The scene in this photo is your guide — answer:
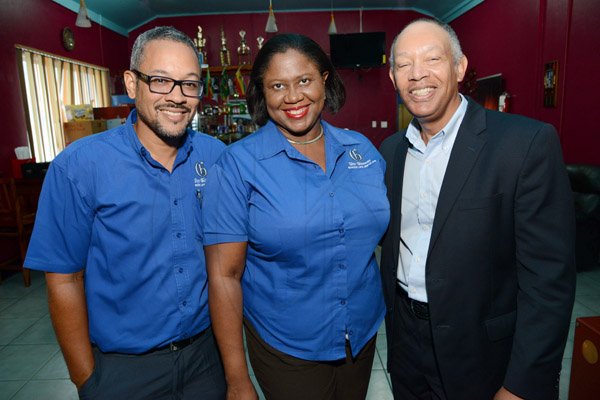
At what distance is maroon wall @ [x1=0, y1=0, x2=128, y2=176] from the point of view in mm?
4867

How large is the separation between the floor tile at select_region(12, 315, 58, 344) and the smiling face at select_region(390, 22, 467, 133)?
320 centimetres

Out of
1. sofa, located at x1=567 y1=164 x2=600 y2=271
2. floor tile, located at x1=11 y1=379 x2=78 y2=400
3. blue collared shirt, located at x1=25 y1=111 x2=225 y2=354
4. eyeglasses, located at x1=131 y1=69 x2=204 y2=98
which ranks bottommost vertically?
floor tile, located at x1=11 y1=379 x2=78 y2=400

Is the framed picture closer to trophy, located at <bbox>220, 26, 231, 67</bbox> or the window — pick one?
trophy, located at <bbox>220, 26, 231, 67</bbox>

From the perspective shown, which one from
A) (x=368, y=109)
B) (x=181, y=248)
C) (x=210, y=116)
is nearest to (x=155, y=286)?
(x=181, y=248)

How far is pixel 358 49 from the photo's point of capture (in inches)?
325

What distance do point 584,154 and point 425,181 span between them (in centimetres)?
460

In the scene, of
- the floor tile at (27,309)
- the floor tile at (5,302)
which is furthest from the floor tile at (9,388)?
the floor tile at (5,302)

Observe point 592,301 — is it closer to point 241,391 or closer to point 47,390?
point 241,391

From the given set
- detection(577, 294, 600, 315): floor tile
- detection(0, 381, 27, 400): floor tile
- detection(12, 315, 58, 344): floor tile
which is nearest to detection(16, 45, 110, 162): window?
detection(12, 315, 58, 344): floor tile

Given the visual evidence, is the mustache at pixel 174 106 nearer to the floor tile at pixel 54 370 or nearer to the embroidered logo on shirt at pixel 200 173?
the embroidered logo on shirt at pixel 200 173

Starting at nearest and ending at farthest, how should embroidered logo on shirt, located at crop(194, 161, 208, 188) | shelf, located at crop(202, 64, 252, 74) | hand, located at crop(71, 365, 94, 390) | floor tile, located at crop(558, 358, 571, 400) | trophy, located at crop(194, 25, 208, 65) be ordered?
hand, located at crop(71, 365, 94, 390) → embroidered logo on shirt, located at crop(194, 161, 208, 188) → floor tile, located at crop(558, 358, 571, 400) → trophy, located at crop(194, 25, 208, 65) → shelf, located at crop(202, 64, 252, 74)

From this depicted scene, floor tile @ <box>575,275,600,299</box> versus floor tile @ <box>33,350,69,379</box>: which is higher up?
floor tile @ <box>575,275,600,299</box>

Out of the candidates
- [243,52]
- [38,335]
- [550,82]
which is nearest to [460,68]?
[38,335]

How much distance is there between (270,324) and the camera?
1345 mm
